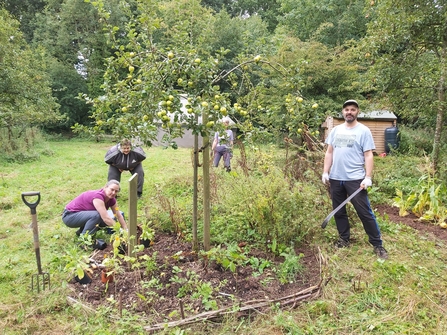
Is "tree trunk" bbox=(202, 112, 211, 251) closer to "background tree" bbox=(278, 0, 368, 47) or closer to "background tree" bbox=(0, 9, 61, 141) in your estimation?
"background tree" bbox=(0, 9, 61, 141)

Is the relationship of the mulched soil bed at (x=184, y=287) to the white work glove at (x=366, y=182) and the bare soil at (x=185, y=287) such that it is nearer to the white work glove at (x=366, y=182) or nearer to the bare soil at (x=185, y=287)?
the bare soil at (x=185, y=287)

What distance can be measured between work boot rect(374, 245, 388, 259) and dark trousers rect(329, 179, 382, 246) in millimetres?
41

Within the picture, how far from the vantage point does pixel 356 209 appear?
3.39 m

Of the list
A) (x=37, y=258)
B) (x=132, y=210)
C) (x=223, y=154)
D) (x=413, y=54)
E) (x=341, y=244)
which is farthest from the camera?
(x=223, y=154)

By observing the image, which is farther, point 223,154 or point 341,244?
point 223,154

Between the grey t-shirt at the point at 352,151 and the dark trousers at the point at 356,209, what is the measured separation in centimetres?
9

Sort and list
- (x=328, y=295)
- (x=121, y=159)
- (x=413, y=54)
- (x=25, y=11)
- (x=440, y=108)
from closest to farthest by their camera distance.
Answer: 1. (x=328, y=295)
2. (x=121, y=159)
3. (x=440, y=108)
4. (x=413, y=54)
5. (x=25, y=11)

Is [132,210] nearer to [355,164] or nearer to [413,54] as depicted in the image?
[355,164]

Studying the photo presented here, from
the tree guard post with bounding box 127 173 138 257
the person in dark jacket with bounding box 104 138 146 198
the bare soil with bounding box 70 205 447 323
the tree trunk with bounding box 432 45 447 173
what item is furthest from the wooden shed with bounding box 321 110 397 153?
the tree guard post with bounding box 127 173 138 257

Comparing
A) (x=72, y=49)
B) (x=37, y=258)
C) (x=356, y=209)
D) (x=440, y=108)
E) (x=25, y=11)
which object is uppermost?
(x=25, y=11)

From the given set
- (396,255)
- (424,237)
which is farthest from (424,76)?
(396,255)

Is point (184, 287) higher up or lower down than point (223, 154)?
lower down

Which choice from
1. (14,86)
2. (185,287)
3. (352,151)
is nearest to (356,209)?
(352,151)

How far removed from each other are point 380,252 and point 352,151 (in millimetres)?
1090
